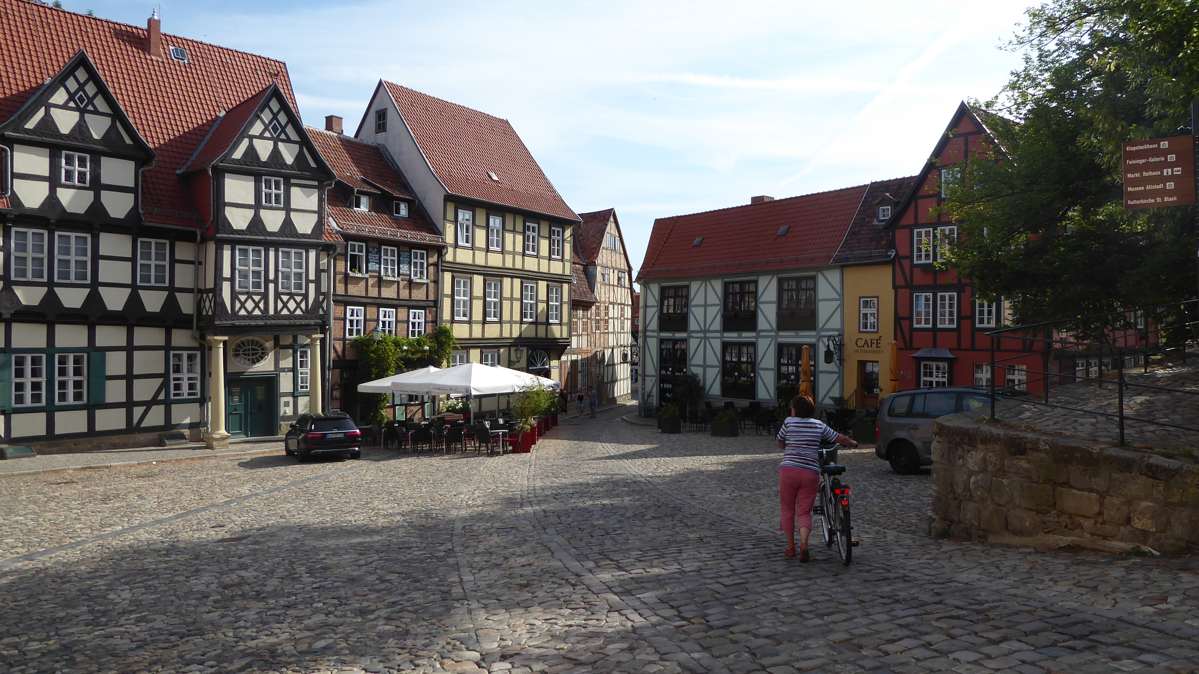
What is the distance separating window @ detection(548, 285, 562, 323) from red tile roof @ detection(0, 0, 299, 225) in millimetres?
13529

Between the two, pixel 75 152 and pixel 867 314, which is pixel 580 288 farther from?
pixel 75 152

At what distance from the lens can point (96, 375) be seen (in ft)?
77.9

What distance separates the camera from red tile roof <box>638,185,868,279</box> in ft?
112

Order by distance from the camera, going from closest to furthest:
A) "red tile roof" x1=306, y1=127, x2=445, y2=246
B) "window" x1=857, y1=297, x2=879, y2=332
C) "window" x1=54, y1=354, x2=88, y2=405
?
"window" x1=54, y1=354, x2=88, y2=405 → "red tile roof" x1=306, y1=127, x2=445, y2=246 → "window" x1=857, y1=297, x2=879, y2=332

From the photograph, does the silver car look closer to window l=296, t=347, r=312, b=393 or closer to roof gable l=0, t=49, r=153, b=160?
window l=296, t=347, r=312, b=393

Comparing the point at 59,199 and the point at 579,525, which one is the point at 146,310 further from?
the point at 579,525

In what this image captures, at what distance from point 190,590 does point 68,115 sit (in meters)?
20.0

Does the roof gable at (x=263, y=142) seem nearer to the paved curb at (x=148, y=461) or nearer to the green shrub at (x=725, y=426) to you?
the paved curb at (x=148, y=461)

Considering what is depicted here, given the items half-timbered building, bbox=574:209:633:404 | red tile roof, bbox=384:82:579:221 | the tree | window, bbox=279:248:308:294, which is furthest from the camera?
half-timbered building, bbox=574:209:633:404

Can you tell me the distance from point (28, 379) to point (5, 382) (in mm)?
533

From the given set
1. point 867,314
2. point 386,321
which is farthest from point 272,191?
point 867,314

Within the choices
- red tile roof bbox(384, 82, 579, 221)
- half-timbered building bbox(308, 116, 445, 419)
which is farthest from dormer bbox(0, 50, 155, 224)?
red tile roof bbox(384, 82, 579, 221)

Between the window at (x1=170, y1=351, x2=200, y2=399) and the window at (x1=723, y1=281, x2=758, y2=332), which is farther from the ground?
the window at (x1=723, y1=281, x2=758, y2=332)

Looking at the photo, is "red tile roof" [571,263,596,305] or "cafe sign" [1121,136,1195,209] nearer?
"cafe sign" [1121,136,1195,209]
